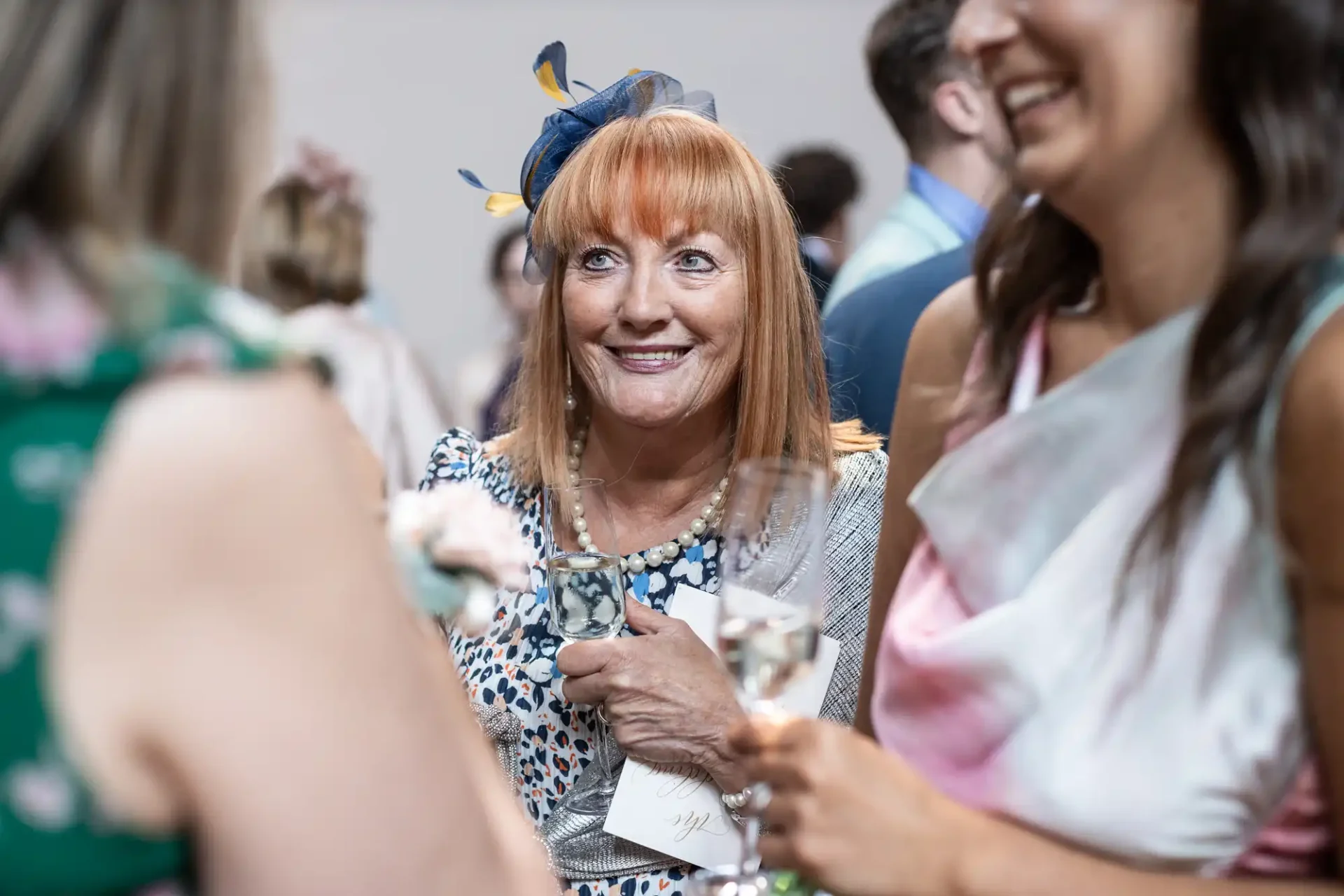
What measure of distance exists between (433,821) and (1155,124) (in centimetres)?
74

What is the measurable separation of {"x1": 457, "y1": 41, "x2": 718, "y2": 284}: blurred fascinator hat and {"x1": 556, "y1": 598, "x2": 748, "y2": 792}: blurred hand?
68 centimetres

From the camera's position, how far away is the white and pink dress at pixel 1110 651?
1.03 metres

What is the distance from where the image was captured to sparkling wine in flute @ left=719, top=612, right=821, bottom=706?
43.2 inches

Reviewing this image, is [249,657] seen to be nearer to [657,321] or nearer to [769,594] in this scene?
[769,594]

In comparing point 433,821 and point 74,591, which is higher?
point 74,591

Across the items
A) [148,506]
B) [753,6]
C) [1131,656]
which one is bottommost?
[1131,656]

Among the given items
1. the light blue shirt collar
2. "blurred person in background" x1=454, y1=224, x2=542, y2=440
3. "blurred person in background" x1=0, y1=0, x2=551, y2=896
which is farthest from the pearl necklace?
"blurred person in background" x1=454, y1=224, x2=542, y2=440

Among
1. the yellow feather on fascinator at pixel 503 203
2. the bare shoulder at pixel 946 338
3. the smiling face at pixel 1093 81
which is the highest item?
the smiling face at pixel 1093 81

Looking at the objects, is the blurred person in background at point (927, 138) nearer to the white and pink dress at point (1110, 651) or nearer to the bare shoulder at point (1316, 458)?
the white and pink dress at point (1110, 651)

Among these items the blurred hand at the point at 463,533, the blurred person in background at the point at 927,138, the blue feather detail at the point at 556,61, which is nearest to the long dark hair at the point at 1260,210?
the blurred hand at the point at 463,533

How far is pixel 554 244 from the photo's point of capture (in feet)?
6.95

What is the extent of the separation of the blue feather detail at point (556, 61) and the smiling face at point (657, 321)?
339mm

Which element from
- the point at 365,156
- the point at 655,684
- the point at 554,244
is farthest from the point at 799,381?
the point at 365,156

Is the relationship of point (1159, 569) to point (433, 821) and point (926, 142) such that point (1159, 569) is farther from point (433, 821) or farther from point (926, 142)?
point (926, 142)
